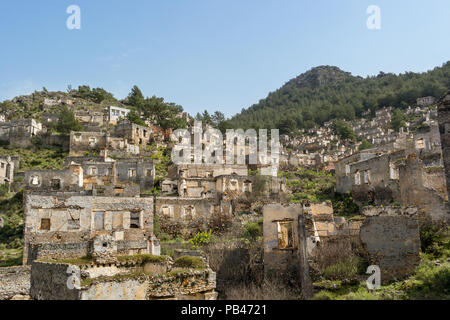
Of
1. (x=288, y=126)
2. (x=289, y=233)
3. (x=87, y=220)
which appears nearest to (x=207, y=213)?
(x=87, y=220)

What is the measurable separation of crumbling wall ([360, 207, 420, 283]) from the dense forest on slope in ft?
191

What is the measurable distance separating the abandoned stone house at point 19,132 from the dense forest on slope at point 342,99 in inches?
1309

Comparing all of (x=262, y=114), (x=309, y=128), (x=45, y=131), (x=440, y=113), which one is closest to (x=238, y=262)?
(x=440, y=113)

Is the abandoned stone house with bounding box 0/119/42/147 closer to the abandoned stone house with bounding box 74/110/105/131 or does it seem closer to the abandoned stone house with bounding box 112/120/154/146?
the abandoned stone house with bounding box 74/110/105/131

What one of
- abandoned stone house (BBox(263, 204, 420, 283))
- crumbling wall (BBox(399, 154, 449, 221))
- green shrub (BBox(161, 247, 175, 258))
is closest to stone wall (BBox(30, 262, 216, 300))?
abandoned stone house (BBox(263, 204, 420, 283))

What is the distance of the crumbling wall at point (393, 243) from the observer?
53.2ft

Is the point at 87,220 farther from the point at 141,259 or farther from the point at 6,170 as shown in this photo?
the point at 6,170

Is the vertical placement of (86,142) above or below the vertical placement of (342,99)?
below

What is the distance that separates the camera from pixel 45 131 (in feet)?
205

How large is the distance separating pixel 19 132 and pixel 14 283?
44390 mm

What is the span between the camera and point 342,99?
118m

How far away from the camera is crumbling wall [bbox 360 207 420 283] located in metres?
16.2
